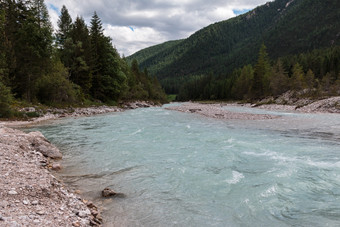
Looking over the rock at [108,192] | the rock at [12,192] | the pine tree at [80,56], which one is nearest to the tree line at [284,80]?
the pine tree at [80,56]

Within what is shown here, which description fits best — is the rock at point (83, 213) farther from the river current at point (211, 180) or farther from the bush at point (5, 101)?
the bush at point (5, 101)

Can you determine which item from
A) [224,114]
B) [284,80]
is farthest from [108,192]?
[284,80]

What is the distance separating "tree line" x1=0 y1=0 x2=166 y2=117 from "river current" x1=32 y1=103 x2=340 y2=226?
1887 centimetres

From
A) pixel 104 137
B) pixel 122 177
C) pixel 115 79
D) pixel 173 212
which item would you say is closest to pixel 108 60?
pixel 115 79

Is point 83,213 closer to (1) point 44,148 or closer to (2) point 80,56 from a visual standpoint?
(1) point 44,148

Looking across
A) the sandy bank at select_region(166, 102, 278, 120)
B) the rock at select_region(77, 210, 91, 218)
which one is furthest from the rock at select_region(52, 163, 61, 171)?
the sandy bank at select_region(166, 102, 278, 120)

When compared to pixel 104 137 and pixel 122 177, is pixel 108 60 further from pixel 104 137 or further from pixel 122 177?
pixel 122 177

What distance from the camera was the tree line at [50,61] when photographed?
101ft

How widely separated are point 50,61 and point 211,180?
35635mm

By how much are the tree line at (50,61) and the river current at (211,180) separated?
61.9ft

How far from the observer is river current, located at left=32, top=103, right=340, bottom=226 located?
650cm

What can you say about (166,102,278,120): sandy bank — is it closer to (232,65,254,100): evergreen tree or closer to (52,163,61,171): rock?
(52,163,61,171): rock

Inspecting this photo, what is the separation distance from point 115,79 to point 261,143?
4373cm

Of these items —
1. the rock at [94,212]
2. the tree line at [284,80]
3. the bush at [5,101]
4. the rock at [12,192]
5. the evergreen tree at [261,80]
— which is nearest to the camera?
the rock at [12,192]
